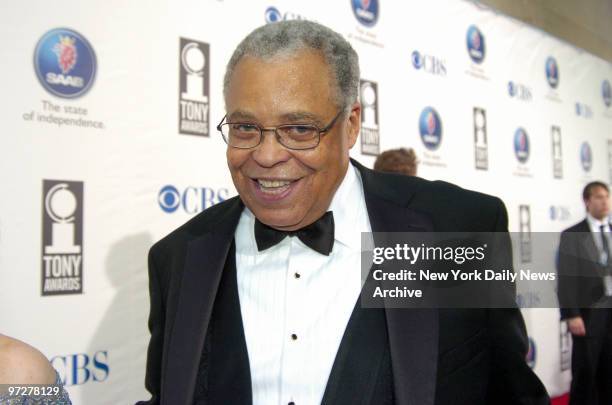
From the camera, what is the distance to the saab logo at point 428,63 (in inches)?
169

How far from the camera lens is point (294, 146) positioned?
126 cm

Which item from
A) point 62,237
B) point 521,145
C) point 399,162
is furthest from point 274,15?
point 521,145

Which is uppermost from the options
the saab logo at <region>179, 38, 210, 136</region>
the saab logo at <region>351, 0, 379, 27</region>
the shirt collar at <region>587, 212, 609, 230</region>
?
the saab logo at <region>351, 0, 379, 27</region>

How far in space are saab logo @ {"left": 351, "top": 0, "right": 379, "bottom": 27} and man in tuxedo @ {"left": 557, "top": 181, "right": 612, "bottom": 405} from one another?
2167 millimetres

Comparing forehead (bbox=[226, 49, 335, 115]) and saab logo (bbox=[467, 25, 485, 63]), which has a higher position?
saab logo (bbox=[467, 25, 485, 63])

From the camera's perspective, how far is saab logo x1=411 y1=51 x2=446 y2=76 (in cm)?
429

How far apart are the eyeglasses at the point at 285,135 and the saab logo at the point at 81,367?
168 centimetres

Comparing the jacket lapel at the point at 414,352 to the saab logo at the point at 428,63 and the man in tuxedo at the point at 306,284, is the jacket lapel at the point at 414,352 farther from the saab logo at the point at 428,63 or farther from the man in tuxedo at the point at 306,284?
the saab logo at the point at 428,63

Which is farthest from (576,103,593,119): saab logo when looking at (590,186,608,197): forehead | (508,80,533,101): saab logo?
(590,186,608,197): forehead

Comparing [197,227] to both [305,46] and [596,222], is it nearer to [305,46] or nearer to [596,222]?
[305,46]

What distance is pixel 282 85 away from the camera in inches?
49.1

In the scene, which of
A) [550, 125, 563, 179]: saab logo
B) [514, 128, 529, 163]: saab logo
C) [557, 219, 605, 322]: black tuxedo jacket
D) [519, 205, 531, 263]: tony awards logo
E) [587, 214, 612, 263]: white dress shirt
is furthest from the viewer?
[550, 125, 563, 179]: saab logo

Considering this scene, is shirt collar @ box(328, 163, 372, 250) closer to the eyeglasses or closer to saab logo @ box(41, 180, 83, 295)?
the eyeglasses

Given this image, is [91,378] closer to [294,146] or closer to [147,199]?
[147,199]
